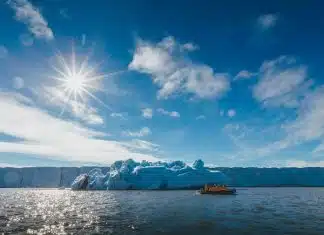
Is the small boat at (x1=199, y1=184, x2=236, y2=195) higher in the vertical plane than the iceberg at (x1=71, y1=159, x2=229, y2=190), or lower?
lower

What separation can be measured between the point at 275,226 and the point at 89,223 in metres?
16.3

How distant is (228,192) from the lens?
78.6 meters

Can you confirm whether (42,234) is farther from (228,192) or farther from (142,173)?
(142,173)

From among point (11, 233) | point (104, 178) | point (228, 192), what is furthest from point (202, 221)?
point (104, 178)

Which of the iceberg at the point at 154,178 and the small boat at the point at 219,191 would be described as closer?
the small boat at the point at 219,191

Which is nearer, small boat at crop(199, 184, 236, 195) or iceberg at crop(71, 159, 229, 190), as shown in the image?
small boat at crop(199, 184, 236, 195)

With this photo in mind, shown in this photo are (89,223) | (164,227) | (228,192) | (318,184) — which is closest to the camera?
(164,227)

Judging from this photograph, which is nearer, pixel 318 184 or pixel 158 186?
pixel 158 186

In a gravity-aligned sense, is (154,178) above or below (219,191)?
above

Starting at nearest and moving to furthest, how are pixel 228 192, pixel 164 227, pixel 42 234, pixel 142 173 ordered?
1. pixel 42 234
2. pixel 164 227
3. pixel 228 192
4. pixel 142 173

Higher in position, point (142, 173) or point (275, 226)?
point (142, 173)

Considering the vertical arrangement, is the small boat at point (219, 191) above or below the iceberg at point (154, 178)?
below

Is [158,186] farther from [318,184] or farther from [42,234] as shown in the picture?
[318,184]

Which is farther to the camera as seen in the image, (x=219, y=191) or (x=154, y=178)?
(x=154, y=178)
